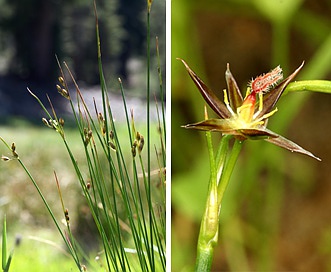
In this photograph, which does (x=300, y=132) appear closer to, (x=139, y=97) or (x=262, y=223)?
(x=262, y=223)

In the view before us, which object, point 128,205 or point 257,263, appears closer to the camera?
point 128,205

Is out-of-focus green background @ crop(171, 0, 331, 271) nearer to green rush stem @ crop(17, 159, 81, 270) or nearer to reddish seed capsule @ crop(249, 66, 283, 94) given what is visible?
green rush stem @ crop(17, 159, 81, 270)

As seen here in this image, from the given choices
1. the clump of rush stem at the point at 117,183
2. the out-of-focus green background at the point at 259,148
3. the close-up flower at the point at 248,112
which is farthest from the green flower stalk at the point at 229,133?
the out-of-focus green background at the point at 259,148

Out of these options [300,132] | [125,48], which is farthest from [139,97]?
[300,132]

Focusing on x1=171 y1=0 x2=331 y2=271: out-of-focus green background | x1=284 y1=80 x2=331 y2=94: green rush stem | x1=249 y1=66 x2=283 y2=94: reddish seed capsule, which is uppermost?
x1=284 y1=80 x2=331 y2=94: green rush stem

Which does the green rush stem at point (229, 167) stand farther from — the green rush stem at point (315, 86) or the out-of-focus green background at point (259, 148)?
the out-of-focus green background at point (259, 148)

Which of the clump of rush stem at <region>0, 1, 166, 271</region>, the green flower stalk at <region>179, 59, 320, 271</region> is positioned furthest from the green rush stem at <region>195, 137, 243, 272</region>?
the clump of rush stem at <region>0, 1, 166, 271</region>

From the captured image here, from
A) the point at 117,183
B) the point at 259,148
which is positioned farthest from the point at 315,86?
the point at 259,148
